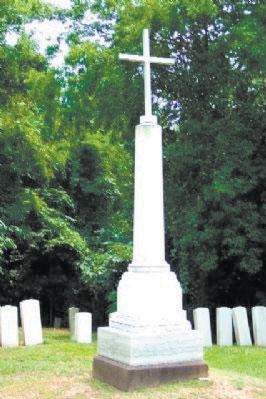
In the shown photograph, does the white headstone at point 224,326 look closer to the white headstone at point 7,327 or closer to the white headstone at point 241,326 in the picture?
the white headstone at point 241,326

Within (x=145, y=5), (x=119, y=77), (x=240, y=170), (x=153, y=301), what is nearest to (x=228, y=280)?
(x=240, y=170)

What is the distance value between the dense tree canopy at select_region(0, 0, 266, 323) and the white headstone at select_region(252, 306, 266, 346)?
1480mm

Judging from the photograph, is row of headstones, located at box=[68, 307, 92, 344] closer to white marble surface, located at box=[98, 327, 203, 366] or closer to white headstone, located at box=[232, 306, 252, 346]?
white headstone, located at box=[232, 306, 252, 346]

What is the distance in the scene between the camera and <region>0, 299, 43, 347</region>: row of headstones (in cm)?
1101

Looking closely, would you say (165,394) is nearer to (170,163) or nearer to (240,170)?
(240,170)

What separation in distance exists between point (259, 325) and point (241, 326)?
0.47 metres

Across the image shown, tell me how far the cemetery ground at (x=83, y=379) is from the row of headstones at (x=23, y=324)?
824 millimetres

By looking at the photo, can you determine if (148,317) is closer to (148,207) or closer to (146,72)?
(148,207)

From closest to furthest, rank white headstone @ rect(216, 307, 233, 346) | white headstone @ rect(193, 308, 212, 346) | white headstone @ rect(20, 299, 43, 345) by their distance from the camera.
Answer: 1. white headstone @ rect(20, 299, 43, 345)
2. white headstone @ rect(193, 308, 212, 346)
3. white headstone @ rect(216, 307, 233, 346)

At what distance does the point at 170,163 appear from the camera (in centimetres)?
1472

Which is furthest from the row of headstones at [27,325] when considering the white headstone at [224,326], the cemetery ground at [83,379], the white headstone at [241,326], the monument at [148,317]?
the monument at [148,317]

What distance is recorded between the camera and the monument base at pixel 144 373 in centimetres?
657

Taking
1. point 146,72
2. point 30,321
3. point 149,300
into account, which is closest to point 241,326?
point 30,321

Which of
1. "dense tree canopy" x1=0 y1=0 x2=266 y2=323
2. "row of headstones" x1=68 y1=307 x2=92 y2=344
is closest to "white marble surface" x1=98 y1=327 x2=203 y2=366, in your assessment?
"row of headstones" x1=68 y1=307 x2=92 y2=344
